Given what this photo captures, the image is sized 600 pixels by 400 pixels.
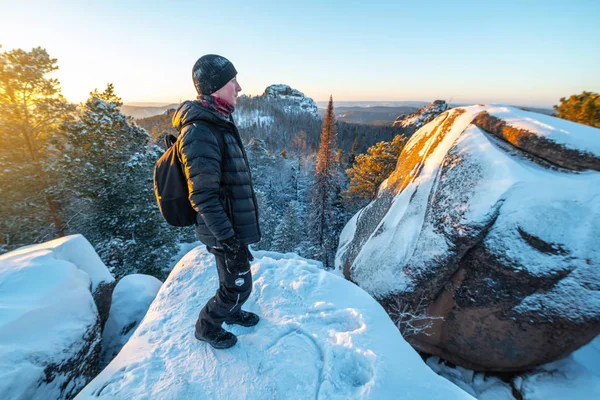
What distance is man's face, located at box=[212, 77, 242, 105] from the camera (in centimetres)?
237

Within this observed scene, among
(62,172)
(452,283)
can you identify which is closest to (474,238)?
(452,283)

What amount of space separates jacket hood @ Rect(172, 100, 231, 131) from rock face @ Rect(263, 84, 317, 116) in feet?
562

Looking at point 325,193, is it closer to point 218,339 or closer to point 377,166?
point 377,166

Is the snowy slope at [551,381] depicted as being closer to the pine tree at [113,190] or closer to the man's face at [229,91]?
the man's face at [229,91]

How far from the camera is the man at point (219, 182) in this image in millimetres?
2105

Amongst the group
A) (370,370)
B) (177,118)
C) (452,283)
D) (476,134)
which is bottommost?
(452,283)

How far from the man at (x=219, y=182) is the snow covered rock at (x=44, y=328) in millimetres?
1984

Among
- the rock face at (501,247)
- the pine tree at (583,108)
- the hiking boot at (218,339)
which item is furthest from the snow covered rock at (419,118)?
the hiking boot at (218,339)

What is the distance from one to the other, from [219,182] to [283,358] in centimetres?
200

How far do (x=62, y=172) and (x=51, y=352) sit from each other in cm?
1094

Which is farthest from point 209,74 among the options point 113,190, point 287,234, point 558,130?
point 287,234

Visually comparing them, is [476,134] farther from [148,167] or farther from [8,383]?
[148,167]

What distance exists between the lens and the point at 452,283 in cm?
602

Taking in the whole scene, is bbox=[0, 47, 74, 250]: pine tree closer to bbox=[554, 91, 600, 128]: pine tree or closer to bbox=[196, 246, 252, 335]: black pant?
bbox=[196, 246, 252, 335]: black pant
